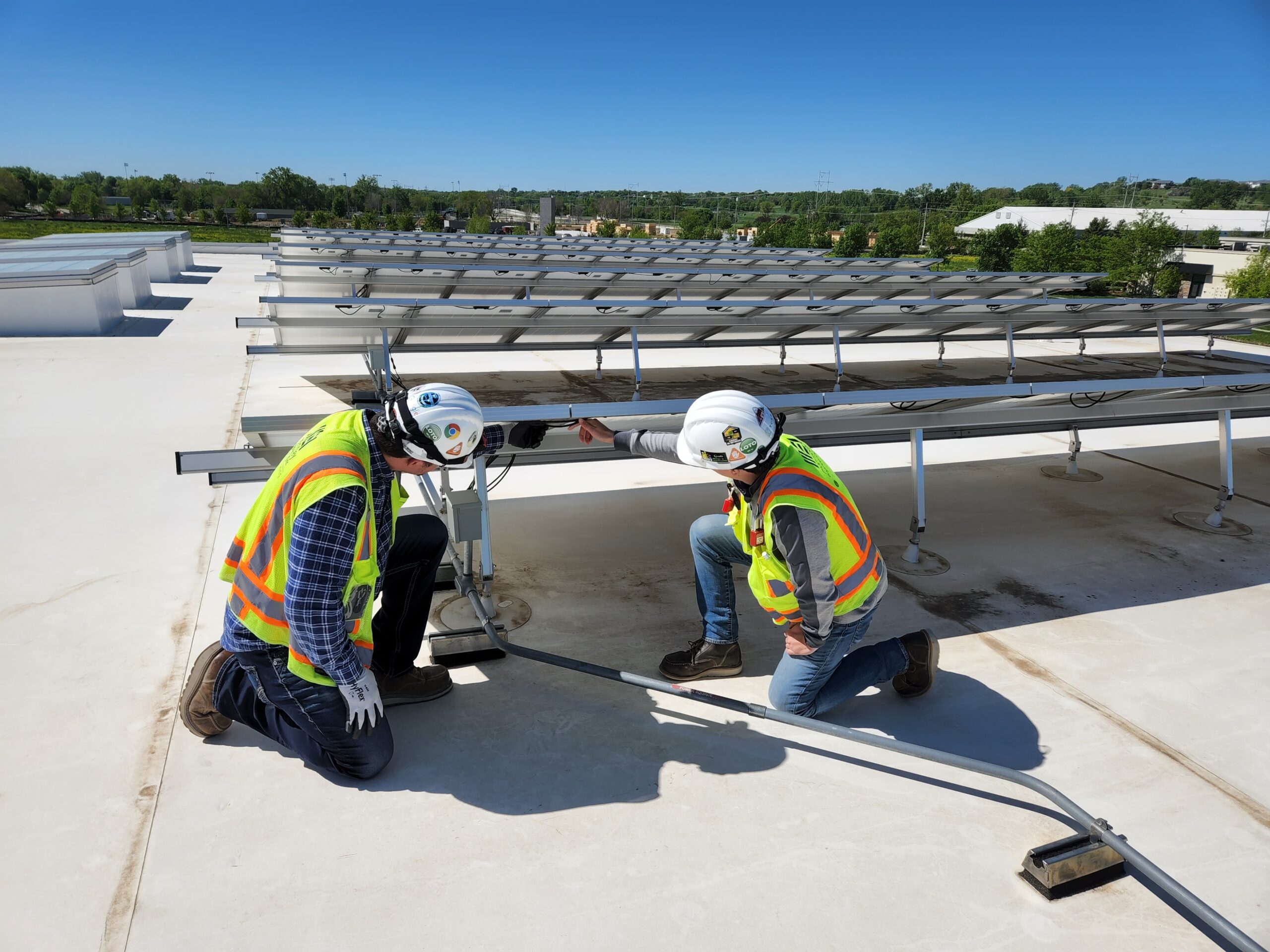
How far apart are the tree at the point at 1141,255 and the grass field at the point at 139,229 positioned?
131ft

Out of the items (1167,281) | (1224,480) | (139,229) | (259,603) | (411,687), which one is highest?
(139,229)

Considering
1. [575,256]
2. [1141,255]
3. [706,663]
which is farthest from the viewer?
[1141,255]

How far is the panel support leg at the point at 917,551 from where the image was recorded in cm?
471

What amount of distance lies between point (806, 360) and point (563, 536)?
25.0 feet

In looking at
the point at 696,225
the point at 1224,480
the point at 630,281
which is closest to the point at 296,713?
the point at 1224,480

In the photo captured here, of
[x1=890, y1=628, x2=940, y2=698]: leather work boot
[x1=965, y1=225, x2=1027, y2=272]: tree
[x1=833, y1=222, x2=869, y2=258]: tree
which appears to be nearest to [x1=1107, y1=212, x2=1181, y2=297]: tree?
[x1=965, y1=225, x2=1027, y2=272]: tree

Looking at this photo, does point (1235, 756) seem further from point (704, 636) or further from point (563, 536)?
point (563, 536)

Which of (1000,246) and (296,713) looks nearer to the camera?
(296,713)

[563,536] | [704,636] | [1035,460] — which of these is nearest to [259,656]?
[704,636]

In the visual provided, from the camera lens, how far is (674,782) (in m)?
2.93

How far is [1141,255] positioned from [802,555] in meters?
41.8

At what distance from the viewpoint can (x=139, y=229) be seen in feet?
159

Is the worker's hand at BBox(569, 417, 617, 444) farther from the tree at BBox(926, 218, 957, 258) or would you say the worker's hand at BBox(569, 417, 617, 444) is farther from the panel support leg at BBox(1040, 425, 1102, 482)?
the tree at BBox(926, 218, 957, 258)

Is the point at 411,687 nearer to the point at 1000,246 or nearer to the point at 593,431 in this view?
the point at 593,431
